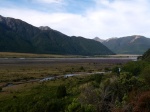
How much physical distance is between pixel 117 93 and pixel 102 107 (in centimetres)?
666

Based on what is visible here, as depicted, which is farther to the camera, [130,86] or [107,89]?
[130,86]

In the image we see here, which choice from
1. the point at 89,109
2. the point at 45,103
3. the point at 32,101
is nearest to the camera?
the point at 89,109

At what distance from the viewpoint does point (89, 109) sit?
2838 cm

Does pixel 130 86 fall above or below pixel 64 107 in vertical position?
above

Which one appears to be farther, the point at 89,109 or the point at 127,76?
the point at 127,76

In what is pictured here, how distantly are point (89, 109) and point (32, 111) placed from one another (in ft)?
38.5

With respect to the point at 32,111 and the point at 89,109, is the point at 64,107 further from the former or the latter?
the point at 89,109

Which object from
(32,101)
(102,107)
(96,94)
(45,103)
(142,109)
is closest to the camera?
(142,109)

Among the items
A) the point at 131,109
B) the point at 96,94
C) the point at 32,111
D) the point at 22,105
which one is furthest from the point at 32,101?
the point at 131,109

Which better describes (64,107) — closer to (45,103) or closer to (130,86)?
(45,103)

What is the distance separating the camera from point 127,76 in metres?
42.9

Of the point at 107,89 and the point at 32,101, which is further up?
the point at 107,89

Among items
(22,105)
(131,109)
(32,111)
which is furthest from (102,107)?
(22,105)

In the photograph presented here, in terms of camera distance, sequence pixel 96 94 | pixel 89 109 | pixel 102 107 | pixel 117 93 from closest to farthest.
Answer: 1. pixel 89 109
2. pixel 102 107
3. pixel 96 94
4. pixel 117 93
